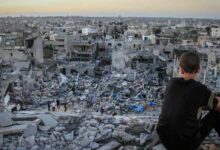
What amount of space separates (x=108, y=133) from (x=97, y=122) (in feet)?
1.36

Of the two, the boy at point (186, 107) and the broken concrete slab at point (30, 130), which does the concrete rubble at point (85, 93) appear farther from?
the boy at point (186, 107)

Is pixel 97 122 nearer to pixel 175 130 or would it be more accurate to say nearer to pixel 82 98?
pixel 175 130

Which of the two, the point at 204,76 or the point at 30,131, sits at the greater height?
the point at 30,131

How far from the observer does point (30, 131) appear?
12.6ft

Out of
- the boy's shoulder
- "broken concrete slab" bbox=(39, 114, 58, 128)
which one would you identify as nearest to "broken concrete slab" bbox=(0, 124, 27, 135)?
"broken concrete slab" bbox=(39, 114, 58, 128)

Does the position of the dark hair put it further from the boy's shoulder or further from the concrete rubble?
the concrete rubble

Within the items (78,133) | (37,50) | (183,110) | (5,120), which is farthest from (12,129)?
(37,50)

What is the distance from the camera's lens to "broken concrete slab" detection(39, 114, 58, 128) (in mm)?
4109

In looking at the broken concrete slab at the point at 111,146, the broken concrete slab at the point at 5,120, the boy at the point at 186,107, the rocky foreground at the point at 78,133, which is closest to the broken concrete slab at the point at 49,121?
the rocky foreground at the point at 78,133

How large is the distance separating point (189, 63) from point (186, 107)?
23cm

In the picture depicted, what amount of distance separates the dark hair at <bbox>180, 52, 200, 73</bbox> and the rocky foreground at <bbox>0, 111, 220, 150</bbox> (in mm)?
1831

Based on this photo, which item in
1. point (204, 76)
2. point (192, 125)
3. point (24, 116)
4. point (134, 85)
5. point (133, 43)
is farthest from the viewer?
point (133, 43)

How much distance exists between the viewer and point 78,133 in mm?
3861

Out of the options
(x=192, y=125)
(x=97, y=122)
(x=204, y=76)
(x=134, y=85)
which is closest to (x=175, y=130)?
(x=192, y=125)
